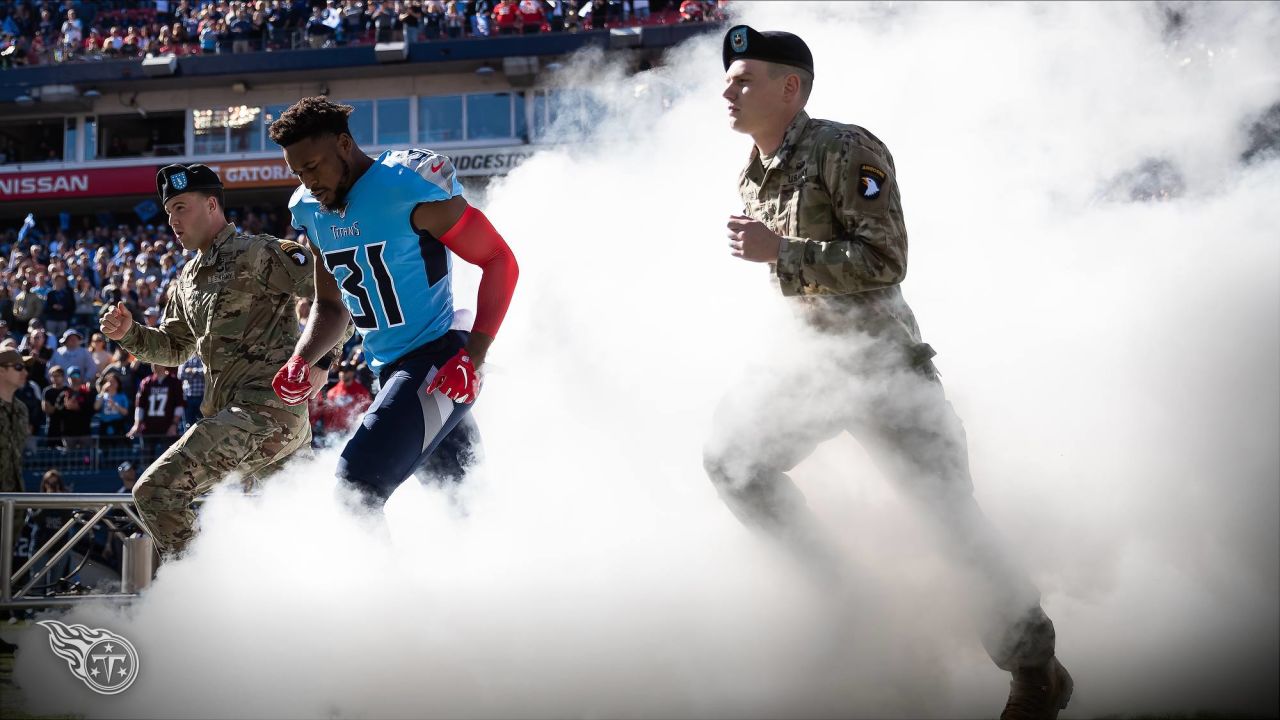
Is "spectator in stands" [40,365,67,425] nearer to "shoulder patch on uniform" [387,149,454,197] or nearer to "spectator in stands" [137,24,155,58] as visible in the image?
"shoulder patch on uniform" [387,149,454,197]

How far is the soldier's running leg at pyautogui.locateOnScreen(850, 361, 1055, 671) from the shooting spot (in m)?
3.13

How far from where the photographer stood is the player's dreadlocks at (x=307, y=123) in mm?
3877

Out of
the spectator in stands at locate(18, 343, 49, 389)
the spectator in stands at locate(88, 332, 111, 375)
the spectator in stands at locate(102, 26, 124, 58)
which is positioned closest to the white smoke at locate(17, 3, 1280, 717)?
the spectator in stands at locate(88, 332, 111, 375)

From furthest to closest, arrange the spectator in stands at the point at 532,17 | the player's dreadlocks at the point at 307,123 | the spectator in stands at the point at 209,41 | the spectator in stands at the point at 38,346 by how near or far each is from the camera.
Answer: the spectator in stands at the point at 209,41 → the spectator in stands at the point at 532,17 → the spectator in stands at the point at 38,346 → the player's dreadlocks at the point at 307,123

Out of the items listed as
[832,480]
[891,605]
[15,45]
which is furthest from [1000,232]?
[15,45]

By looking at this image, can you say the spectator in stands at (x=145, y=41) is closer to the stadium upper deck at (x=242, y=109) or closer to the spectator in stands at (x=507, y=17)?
the stadium upper deck at (x=242, y=109)

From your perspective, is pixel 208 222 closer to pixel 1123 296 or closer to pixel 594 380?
pixel 594 380

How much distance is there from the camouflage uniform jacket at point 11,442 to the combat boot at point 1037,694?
727cm

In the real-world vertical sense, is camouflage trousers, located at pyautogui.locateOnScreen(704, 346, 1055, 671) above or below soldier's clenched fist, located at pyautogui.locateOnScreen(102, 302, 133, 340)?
below

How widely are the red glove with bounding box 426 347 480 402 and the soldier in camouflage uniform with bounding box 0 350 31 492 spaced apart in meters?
5.56

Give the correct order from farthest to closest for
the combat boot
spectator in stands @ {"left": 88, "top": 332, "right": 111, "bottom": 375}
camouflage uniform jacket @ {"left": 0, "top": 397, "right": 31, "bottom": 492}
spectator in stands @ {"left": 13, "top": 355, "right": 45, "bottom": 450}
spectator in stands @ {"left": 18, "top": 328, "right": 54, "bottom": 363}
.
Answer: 1. spectator in stands @ {"left": 18, "top": 328, "right": 54, "bottom": 363}
2. spectator in stands @ {"left": 88, "top": 332, "right": 111, "bottom": 375}
3. spectator in stands @ {"left": 13, "top": 355, "right": 45, "bottom": 450}
4. camouflage uniform jacket @ {"left": 0, "top": 397, "right": 31, "bottom": 492}
5. the combat boot

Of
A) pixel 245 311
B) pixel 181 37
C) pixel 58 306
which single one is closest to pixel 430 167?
pixel 245 311

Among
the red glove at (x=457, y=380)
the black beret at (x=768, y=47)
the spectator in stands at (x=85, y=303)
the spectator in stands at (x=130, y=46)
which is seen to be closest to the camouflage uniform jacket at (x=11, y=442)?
the red glove at (x=457, y=380)

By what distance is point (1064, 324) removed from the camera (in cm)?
448
